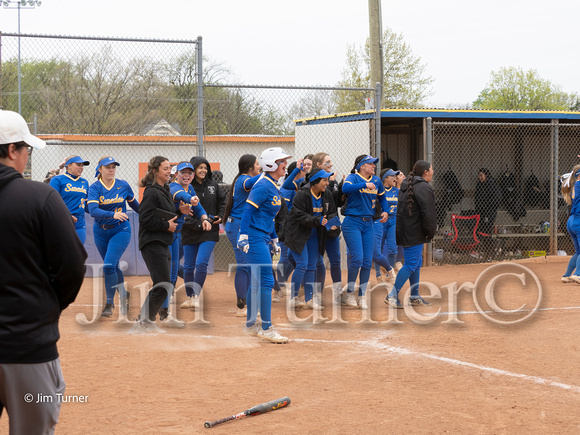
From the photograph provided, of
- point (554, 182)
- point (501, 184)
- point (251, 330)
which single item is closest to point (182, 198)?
point (251, 330)

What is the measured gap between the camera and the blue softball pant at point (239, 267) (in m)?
7.98

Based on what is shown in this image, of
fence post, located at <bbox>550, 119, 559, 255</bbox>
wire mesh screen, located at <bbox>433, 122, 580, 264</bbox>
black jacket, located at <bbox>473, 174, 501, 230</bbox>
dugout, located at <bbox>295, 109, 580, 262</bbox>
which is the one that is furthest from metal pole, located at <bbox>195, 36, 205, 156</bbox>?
black jacket, located at <bbox>473, 174, 501, 230</bbox>

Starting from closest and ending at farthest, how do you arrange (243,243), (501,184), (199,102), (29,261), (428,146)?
(29,261) < (243,243) < (199,102) < (428,146) < (501,184)

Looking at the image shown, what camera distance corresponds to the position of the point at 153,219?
6.89 metres

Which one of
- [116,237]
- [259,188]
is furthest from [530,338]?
[116,237]

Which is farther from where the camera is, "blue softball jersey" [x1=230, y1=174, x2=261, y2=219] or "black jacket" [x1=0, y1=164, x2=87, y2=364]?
"blue softball jersey" [x1=230, y1=174, x2=261, y2=219]

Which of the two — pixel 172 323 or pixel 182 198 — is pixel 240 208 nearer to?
pixel 182 198

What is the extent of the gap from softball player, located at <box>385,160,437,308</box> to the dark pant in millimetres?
3052

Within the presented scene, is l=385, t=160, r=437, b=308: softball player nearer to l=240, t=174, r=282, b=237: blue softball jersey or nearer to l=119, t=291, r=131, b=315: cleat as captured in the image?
l=240, t=174, r=282, b=237: blue softball jersey

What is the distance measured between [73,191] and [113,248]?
136 centimetres

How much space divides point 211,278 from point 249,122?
9.54ft

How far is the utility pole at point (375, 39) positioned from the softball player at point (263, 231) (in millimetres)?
8499

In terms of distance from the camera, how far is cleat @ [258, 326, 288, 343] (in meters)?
6.59

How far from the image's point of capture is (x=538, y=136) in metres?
18.1
